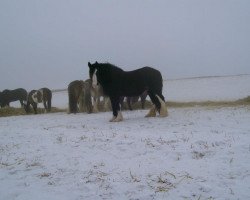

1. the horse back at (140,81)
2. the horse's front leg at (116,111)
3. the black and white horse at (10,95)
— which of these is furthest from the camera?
the black and white horse at (10,95)

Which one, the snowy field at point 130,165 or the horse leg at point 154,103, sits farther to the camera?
the horse leg at point 154,103

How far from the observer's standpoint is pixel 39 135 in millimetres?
8688

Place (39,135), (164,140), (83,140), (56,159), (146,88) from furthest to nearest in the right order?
(146,88), (39,135), (83,140), (164,140), (56,159)

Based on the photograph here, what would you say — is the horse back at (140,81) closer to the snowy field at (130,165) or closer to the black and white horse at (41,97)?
the snowy field at (130,165)

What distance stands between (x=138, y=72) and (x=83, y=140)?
4.60 m

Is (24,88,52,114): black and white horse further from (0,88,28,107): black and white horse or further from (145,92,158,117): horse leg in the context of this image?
(145,92,158,117): horse leg

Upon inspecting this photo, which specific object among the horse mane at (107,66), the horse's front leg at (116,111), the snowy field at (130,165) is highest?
the horse mane at (107,66)

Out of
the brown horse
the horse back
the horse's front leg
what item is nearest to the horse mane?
the horse back

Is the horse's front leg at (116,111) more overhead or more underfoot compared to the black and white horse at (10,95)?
more underfoot

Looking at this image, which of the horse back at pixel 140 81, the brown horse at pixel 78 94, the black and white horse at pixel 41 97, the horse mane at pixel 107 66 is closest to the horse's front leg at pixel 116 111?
the horse back at pixel 140 81

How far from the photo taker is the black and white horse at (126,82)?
11.6m

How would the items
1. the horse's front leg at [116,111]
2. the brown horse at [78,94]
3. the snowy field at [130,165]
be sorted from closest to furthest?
1. the snowy field at [130,165]
2. the horse's front leg at [116,111]
3. the brown horse at [78,94]

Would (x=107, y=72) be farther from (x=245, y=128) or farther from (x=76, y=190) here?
(x=76, y=190)

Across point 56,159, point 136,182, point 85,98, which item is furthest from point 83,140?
point 85,98
